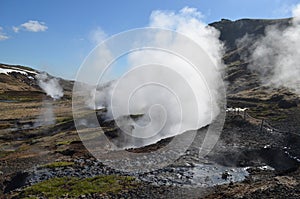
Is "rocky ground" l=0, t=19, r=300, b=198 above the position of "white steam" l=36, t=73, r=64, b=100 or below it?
below

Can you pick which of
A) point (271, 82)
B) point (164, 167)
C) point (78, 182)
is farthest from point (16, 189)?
point (271, 82)

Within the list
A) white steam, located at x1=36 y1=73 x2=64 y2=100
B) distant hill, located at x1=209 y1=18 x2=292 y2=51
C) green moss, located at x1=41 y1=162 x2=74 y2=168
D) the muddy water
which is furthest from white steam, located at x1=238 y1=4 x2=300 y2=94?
white steam, located at x1=36 y1=73 x2=64 y2=100

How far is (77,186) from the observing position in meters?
25.8

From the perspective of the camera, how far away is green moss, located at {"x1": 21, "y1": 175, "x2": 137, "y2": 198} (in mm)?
24562

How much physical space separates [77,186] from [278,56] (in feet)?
352

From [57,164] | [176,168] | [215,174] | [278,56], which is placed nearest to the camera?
[215,174]

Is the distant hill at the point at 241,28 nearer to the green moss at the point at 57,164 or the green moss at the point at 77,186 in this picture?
the green moss at the point at 57,164

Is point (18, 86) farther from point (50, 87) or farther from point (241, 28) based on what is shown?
point (241, 28)

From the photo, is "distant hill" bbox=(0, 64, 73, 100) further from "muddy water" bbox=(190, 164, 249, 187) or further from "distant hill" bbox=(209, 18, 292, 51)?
"muddy water" bbox=(190, 164, 249, 187)

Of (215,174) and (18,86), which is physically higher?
(18,86)

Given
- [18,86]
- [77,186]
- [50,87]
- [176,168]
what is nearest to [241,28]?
[50,87]

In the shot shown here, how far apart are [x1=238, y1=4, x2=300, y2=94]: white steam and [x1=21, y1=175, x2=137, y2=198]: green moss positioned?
59.8 m

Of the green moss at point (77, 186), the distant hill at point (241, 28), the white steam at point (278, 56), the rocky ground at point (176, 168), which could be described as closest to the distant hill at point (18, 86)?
the rocky ground at point (176, 168)

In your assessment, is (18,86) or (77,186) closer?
(77,186)
